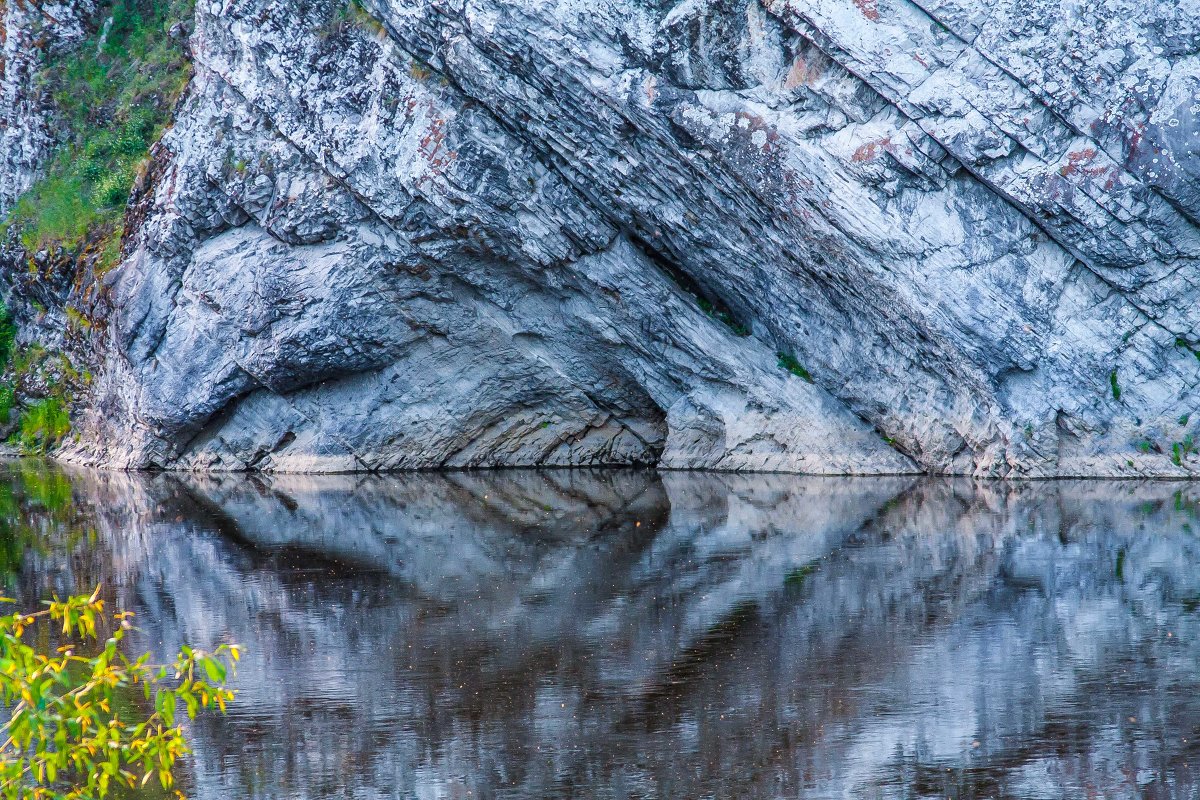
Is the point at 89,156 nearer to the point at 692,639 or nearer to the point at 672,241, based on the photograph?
the point at 672,241

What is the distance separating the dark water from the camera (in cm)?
823

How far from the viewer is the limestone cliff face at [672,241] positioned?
21547mm

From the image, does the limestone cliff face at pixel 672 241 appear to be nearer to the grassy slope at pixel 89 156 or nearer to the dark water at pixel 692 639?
the dark water at pixel 692 639

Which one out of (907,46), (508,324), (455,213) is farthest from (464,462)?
(907,46)

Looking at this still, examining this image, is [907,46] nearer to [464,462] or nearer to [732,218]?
[732,218]

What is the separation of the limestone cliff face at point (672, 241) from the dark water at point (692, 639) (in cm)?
325

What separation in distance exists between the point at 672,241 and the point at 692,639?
15.2 metres

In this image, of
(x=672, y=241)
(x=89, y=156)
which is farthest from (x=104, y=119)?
(x=672, y=241)

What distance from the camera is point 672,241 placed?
2581cm

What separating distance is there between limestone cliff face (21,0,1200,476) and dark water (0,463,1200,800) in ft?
10.7

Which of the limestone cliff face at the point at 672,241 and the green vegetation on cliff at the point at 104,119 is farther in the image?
the green vegetation on cliff at the point at 104,119

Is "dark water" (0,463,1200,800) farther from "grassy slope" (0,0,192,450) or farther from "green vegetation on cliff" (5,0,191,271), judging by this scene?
"green vegetation on cliff" (5,0,191,271)

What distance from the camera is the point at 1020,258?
2234cm

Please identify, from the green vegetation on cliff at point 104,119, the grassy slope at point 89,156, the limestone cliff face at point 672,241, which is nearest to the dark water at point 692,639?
the limestone cliff face at point 672,241
